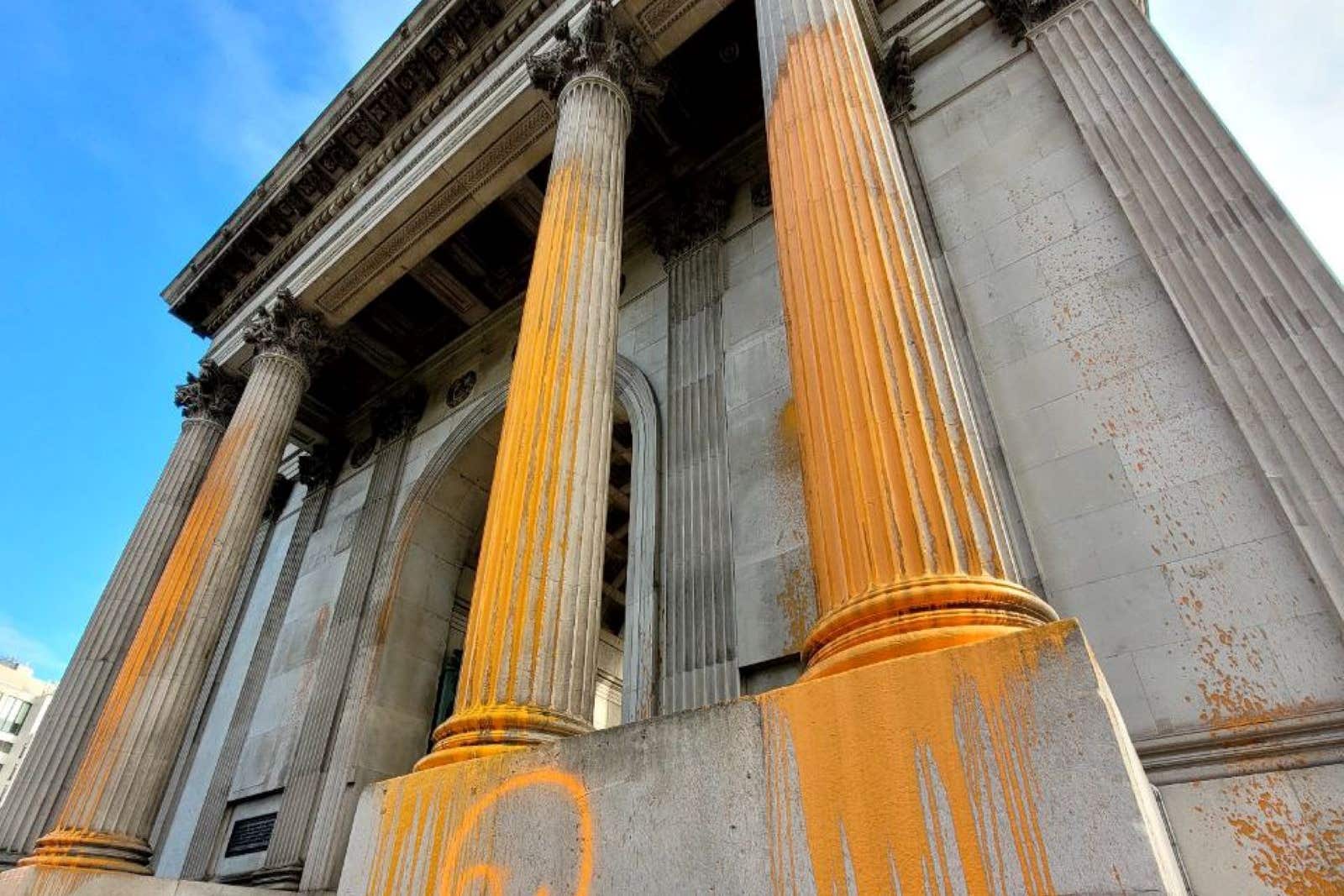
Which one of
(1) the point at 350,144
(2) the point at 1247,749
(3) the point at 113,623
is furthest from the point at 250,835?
(2) the point at 1247,749

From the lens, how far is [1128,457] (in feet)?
23.4

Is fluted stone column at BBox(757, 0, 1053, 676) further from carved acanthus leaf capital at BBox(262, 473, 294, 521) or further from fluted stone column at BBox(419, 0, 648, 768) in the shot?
carved acanthus leaf capital at BBox(262, 473, 294, 521)

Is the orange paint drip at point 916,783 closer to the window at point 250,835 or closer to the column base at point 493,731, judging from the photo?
the column base at point 493,731

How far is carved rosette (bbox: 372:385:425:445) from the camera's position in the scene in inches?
749

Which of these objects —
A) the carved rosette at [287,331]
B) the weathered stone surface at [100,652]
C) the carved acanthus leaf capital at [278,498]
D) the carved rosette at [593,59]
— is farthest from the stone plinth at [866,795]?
the carved acanthus leaf capital at [278,498]

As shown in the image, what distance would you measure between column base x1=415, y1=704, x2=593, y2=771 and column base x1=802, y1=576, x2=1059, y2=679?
255cm

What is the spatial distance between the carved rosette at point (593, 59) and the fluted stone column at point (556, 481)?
35cm

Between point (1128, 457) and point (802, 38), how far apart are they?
5.42 metres

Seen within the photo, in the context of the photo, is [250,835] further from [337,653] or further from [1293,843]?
A: [1293,843]

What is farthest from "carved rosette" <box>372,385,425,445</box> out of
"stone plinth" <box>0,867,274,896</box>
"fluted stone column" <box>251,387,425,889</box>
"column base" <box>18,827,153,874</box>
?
"stone plinth" <box>0,867,274,896</box>

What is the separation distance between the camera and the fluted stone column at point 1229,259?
5980 millimetres

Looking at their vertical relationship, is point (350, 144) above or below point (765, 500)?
above

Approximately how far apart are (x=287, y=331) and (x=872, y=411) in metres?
15.1

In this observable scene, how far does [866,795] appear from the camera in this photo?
3109mm
